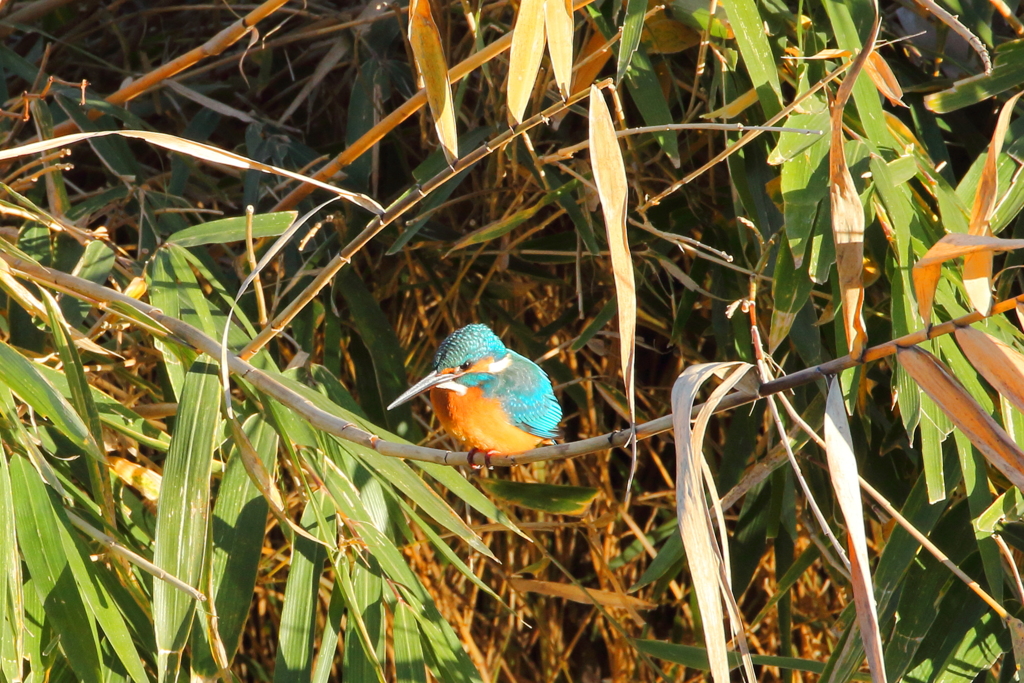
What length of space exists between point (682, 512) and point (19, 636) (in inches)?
47.8

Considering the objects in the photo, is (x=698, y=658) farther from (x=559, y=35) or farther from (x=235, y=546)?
(x=559, y=35)

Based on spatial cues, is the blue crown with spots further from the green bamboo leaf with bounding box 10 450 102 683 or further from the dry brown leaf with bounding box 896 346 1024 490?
the dry brown leaf with bounding box 896 346 1024 490

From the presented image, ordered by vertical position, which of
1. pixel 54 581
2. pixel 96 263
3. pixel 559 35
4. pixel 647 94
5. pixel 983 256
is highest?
pixel 559 35

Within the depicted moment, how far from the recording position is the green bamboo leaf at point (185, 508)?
1.57 metres

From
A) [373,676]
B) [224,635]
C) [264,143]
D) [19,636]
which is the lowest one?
[373,676]

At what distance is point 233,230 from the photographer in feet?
6.44

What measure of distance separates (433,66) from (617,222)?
17.7 inches

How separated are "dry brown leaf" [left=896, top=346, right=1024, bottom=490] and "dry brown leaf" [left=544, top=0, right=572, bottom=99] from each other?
65cm

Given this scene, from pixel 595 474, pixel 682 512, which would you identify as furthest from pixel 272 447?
pixel 595 474

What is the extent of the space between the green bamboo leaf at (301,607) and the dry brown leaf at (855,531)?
3.37ft

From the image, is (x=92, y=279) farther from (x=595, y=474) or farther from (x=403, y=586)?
(x=595, y=474)

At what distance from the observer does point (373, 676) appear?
1846 millimetres

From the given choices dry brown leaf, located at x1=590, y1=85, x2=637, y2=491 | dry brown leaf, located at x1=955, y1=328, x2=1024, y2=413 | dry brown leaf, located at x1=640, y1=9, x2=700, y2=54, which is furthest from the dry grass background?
dry brown leaf, located at x1=955, y1=328, x2=1024, y2=413

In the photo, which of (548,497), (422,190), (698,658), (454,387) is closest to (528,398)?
(454,387)
